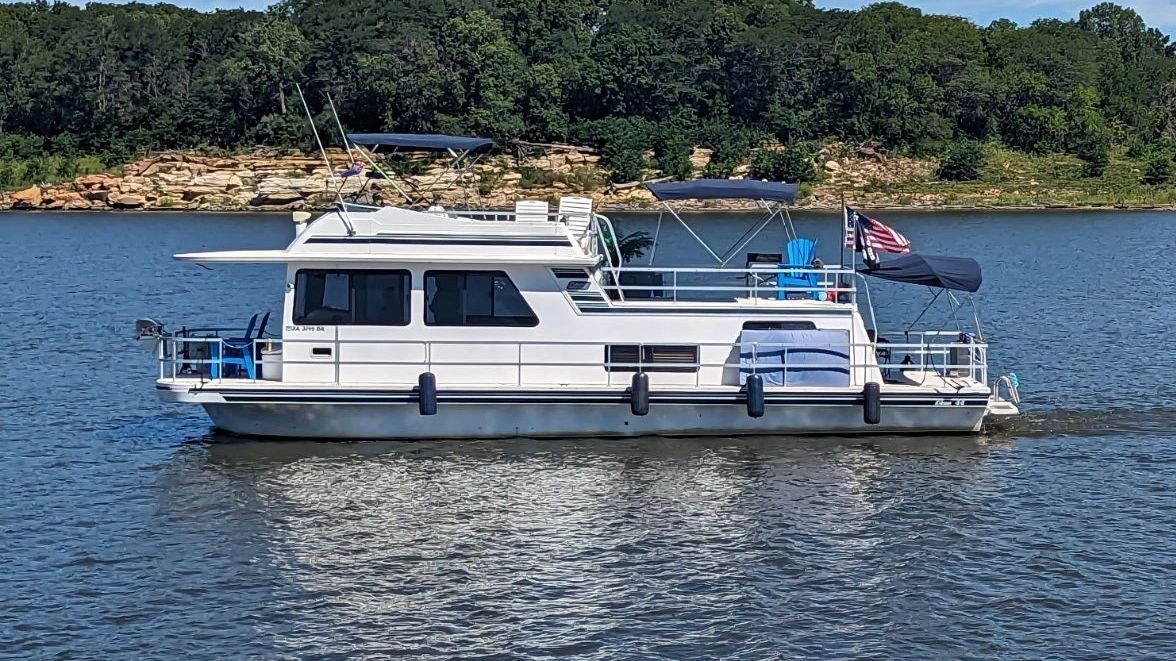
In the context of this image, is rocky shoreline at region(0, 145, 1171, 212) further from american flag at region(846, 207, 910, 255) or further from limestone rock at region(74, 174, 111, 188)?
american flag at region(846, 207, 910, 255)

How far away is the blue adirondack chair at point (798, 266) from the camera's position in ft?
86.1

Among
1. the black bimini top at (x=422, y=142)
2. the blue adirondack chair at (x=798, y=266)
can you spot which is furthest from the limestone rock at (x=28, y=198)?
the blue adirondack chair at (x=798, y=266)

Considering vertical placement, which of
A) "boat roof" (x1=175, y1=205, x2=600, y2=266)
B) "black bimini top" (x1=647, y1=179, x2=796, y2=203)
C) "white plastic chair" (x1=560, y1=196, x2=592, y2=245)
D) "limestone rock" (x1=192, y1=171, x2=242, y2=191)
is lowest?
"boat roof" (x1=175, y1=205, x2=600, y2=266)

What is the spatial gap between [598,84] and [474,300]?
268ft

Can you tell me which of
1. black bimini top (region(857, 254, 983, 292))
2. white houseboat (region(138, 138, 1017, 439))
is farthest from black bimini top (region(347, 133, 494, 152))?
black bimini top (region(857, 254, 983, 292))

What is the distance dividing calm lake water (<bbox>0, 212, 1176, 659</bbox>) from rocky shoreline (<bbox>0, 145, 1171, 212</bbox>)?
2554 inches

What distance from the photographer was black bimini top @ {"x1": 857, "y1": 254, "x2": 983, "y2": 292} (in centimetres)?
2505

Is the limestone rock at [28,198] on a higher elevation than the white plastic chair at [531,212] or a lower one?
higher

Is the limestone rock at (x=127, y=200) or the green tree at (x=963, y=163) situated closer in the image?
the green tree at (x=963, y=163)

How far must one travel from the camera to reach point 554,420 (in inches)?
968

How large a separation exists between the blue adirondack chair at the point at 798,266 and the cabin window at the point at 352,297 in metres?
6.52

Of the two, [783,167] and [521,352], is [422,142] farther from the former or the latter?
[783,167]

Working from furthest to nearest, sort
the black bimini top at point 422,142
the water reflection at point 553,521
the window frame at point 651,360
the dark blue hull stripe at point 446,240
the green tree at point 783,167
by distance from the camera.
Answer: the green tree at point 783,167 → the black bimini top at point 422,142 → the window frame at point 651,360 → the dark blue hull stripe at point 446,240 → the water reflection at point 553,521

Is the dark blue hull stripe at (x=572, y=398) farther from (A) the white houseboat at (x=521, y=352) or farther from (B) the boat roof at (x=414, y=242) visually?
(B) the boat roof at (x=414, y=242)
